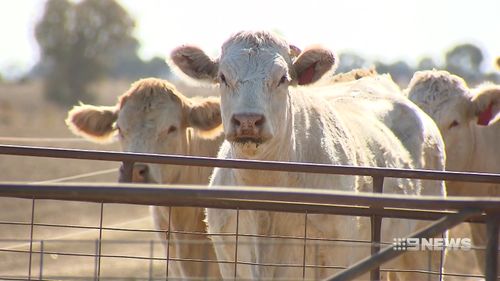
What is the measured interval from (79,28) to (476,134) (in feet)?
130

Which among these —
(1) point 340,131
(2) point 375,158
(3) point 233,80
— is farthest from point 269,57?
Answer: (2) point 375,158

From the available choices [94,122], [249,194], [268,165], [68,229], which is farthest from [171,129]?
[68,229]

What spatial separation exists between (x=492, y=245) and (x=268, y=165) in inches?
60.3

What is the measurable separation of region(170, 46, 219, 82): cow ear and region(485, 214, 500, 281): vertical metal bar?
128 inches

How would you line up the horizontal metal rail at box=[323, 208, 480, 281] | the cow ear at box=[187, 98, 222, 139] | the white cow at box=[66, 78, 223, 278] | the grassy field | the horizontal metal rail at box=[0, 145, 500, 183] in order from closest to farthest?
the horizontal metal rail at box=[323, 208, 480, 281], the horizontal metal rail at box=[0, 145, 500, 183], the white cow at box=[66, 78, 223, 278], the cow ear at box=[187, 98, 222, 139], the grassy field

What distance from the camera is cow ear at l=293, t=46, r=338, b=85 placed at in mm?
6707

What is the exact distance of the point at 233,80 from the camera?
6297 mm

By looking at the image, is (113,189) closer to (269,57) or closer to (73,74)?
(269,57)

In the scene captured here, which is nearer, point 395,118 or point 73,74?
point 395,118

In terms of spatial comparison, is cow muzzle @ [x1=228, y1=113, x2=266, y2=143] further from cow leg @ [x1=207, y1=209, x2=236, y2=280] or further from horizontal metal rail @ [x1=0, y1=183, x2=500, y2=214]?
horizontal metal rail @ [x1=0, y1=183, x2=500, y2=214]

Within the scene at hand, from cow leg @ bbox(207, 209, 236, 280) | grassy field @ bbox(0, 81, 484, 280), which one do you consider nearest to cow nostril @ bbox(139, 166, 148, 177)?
grassy field @ bbox(0, 81, 484, 280)

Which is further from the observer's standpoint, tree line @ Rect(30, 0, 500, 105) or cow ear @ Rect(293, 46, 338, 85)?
tree line @ Rect(30, 0, 500, 105)

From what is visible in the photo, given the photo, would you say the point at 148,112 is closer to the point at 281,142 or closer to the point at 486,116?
the point at 281,142

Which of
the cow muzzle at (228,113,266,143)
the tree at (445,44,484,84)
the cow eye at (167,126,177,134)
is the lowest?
the cow muzzle at (228,113,266,143)
